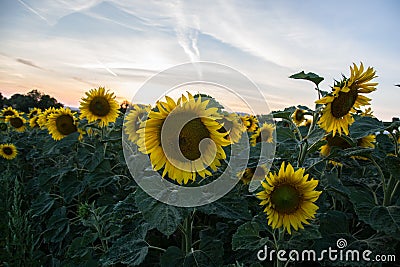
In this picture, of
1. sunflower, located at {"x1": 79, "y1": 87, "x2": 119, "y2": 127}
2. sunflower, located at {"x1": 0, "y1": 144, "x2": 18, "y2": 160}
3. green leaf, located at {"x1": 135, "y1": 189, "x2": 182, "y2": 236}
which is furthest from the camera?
sunflower, located at {"x1": 0, "y1": 144, "x2": 18, "y2": 160}

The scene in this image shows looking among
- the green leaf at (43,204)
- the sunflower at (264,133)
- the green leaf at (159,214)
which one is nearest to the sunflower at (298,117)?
the sunflower at (264,133)

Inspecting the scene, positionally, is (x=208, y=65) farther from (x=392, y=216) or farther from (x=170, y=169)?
(x=392, y=216)

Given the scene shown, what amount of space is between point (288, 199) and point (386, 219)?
477mm

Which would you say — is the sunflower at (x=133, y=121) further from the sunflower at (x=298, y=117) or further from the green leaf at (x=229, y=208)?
the sunflower at (x=298, y=117)

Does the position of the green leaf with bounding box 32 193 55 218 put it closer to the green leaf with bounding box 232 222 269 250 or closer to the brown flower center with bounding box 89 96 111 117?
the brown flower center with bounding box 89 96 111 117

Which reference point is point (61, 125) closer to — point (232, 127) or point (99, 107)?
point (99, 107)

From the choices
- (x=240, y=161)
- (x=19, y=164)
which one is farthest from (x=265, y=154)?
(x=19, y=164)

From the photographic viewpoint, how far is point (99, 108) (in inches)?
152

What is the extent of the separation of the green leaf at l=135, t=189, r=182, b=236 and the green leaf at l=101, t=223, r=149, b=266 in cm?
26

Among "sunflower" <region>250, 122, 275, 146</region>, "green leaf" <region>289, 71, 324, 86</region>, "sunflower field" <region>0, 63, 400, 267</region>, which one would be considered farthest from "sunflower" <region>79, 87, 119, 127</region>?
"green leaf" <region>289, 71, 324, 86</region>

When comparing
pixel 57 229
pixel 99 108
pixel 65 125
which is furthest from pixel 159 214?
pixel 65 125

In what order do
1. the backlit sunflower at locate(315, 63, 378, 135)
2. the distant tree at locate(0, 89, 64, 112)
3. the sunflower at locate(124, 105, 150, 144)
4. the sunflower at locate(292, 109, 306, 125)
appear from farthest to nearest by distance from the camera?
the distant tree at locate(0, 89, 64, 112)
the sunflower at locate(292, 109, 306, 125)
the sunflower at locate(124, 105, 150, 144)
the backlit sunflower at locate(315, 63, 378, 135)

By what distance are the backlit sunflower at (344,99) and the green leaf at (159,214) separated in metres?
0.83

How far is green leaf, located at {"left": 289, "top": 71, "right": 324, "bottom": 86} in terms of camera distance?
177cm
